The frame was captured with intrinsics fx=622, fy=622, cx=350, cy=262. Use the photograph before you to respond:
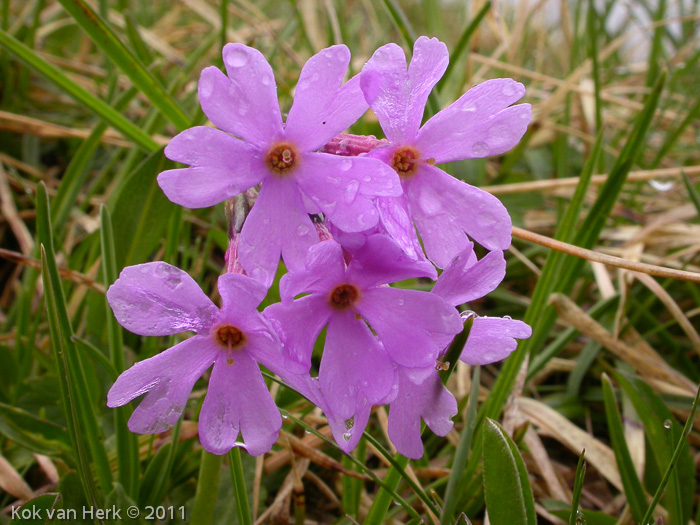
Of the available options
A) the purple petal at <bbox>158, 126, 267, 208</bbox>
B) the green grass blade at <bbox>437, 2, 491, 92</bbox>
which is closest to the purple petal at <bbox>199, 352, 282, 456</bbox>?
the purple petal at <bbox>158, 126, 267, 208</bbox>

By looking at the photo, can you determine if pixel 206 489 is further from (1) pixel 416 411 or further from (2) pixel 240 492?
(1) pixel 416 411

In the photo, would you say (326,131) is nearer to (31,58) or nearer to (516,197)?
(31,58)

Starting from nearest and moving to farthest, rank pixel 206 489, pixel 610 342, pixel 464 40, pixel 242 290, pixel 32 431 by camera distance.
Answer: pixel 242 290 → pixel 206 489 → pixel 32 431 → pixel 610 342 → pixel 464 40

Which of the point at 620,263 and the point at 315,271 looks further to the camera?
the point at 620,263

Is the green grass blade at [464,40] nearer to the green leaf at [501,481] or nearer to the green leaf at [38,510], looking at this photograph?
the green leaf at [501,481]

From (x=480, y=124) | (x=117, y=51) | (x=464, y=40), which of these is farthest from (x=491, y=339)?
(x=464, y=40)

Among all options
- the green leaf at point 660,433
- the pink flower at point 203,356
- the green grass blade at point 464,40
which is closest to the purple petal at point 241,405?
the pink flower at point 203,356

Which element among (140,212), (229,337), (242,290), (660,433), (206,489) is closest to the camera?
(242,290)
